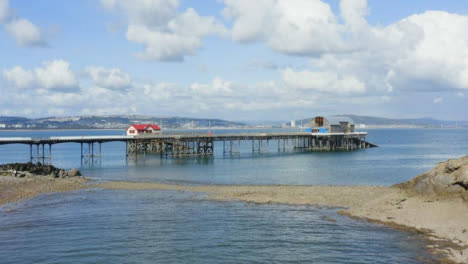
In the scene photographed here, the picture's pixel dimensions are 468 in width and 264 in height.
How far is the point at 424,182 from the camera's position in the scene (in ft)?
100

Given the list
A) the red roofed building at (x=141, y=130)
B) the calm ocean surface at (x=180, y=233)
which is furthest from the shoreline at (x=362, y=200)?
the red roofed building at (x=141, y=130)

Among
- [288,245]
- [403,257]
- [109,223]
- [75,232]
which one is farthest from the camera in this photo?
[109,223]

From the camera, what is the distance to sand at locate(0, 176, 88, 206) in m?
36.9

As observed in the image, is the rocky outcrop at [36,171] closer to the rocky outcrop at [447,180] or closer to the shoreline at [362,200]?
the shoreline at [362,200]

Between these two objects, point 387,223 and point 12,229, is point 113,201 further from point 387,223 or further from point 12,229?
point 387,223

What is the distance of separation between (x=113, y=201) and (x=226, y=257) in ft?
54.9

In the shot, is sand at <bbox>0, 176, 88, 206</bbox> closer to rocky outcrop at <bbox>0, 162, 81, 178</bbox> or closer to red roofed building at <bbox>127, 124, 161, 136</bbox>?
rocky outcrop at <bbox>0, 162, 81, 178</bbox>

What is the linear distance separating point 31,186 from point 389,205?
3168 cm

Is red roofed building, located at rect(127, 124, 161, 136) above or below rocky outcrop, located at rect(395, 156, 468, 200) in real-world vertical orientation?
above

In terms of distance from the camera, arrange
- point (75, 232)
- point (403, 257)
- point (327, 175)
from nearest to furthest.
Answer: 1. point (403, 257)
2. point (75, 232)
3. point (327, 175)

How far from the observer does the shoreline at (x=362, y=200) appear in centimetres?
2259

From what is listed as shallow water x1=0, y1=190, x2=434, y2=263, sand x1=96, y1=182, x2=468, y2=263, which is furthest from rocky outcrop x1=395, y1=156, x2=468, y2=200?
shallow water x1=0, y1=190, x2=434, y2=263

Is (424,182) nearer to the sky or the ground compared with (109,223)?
nearer to the sky

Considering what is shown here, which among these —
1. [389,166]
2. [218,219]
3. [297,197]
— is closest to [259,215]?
[218,219]
